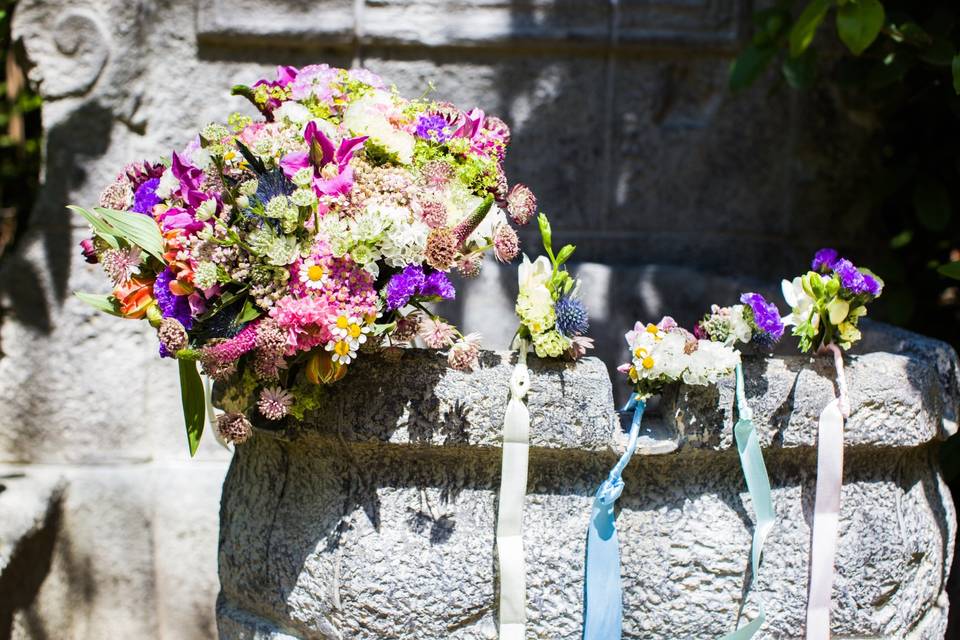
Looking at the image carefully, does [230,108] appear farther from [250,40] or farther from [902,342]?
[902,342]

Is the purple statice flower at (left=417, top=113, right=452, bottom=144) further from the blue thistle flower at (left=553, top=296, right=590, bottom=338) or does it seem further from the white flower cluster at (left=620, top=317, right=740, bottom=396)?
the white flower cluster at (left=620, top=317, right=740, bottom=396)

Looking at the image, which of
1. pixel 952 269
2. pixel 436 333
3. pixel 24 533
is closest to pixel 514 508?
pixel 436 333

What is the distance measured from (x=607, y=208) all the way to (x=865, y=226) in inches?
30.9

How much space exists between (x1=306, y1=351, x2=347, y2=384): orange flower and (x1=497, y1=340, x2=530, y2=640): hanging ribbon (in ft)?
0.89

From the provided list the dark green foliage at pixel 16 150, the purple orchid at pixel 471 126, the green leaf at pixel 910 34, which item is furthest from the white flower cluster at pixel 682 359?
the dark green foliage at pixel 16 150

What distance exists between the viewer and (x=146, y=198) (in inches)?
57.6

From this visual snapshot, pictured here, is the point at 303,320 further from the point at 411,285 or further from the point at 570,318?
the point at 570,318

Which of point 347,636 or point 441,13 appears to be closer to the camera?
point 347,636

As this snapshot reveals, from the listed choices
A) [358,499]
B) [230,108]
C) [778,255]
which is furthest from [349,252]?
[778,255]

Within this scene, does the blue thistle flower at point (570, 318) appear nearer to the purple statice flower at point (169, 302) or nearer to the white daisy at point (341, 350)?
the white daisy at point (341, 350)

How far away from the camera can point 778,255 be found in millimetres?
2691

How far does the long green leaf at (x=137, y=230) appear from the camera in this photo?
138 cm

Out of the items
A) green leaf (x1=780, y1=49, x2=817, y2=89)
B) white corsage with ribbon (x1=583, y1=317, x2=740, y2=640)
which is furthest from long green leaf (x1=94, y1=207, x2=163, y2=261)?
green leaf (x1=780, y1=49, x2=817, y2=89)

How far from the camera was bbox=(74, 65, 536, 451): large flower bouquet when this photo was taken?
136 cm
